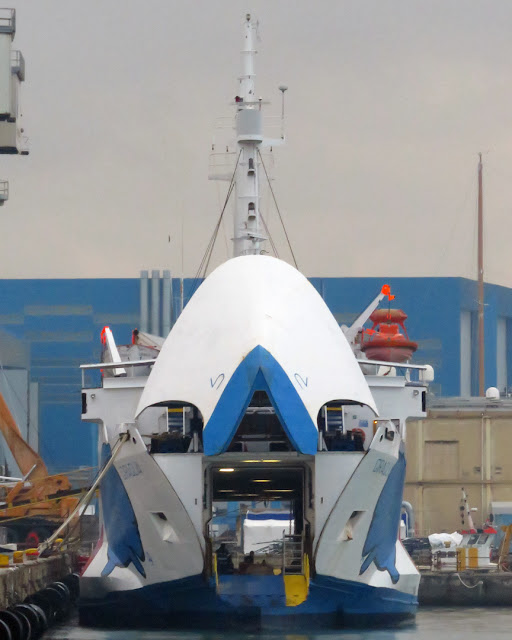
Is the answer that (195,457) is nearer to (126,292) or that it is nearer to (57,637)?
(57,637)

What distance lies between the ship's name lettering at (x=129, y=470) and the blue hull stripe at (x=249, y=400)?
8.54ft

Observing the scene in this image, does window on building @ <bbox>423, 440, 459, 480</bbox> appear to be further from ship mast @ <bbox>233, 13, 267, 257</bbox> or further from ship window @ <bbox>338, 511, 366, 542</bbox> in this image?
ship window @ <bbox>338, 511, 366, 542</bbox>

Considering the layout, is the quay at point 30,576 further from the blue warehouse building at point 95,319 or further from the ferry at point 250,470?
the blue warehouse building at point 95,319

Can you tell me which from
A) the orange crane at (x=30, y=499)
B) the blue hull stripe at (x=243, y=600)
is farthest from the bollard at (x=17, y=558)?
the orange crane at (x=30, y=499)

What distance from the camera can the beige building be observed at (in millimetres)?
71125

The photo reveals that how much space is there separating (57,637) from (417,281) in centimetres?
6487

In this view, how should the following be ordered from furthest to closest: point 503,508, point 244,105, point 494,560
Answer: point 503,508 < point 494,560 < point 244,105

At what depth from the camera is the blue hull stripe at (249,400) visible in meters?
31.4

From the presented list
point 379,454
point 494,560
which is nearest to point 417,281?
point 494,560

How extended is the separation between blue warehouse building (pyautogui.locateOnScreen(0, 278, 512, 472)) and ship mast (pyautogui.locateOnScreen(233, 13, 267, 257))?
171 ft

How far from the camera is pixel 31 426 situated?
314ft

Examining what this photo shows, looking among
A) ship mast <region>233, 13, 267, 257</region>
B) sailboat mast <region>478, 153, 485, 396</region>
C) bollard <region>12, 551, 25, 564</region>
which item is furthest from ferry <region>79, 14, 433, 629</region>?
sailboat mast <region>478, 153, 485, 396</region>

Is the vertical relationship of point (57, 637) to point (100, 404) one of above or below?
below

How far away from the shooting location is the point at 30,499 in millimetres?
59625
